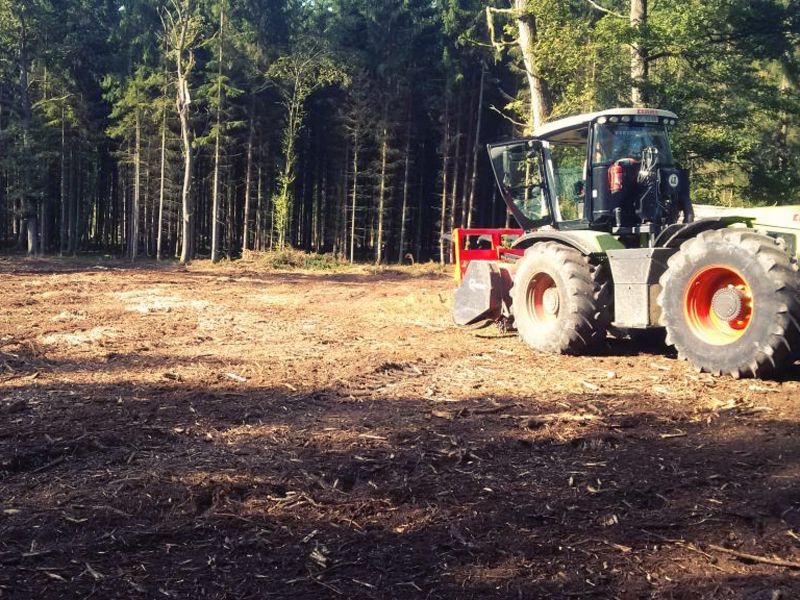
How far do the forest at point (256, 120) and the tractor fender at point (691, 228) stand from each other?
23.6 meters

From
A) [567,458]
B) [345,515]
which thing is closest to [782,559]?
[567,458]

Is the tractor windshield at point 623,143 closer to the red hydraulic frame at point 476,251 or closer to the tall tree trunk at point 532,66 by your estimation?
the red hydraulic frame at point 476,251

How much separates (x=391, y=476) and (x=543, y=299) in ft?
17.3

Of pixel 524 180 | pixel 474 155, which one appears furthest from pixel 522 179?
pixel 474 155

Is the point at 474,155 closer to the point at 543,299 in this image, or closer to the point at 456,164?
the point at 456,164

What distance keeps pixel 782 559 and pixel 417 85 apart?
37647 mm

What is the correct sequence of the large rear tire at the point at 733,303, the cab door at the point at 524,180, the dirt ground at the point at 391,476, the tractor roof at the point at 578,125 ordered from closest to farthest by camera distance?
the dirt ground at the point at 391,476 → the large rear tire at the point at 733,303 → the tractor roof at the point at 578,125 → the cab door at the point at 524,180

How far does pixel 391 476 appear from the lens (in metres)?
4.43

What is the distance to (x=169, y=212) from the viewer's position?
4100 centimetres

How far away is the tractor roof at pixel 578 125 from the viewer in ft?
29.5

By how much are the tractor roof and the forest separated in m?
21.9

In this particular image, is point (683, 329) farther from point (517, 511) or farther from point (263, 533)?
point (263, 533)

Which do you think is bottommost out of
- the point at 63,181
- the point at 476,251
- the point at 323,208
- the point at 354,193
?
the point at 476,251

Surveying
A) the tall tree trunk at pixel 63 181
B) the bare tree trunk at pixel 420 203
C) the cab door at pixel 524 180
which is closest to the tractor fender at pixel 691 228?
the cab door at pixel 524 180
